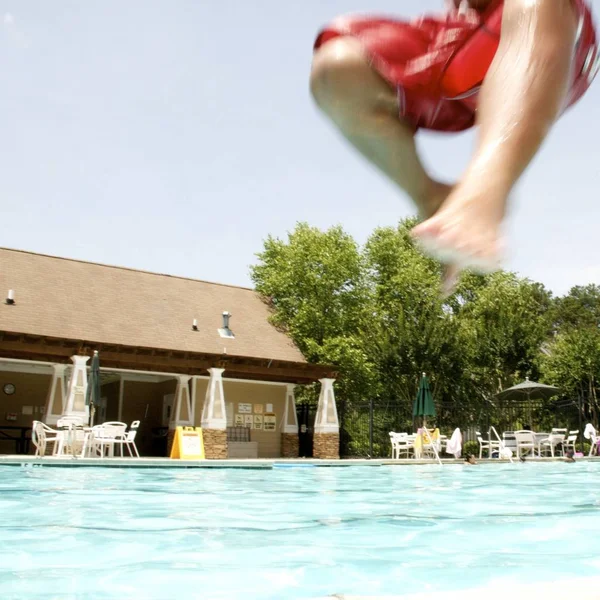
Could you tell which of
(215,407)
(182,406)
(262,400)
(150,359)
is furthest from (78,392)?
(262,400)

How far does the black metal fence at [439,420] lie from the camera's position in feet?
80.5

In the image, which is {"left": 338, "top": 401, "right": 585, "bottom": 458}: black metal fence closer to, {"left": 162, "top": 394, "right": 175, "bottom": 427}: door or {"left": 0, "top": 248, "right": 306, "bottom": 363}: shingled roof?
{"left": 0, "top": 248, "right": 306, "bottom": 363}: shingled roof

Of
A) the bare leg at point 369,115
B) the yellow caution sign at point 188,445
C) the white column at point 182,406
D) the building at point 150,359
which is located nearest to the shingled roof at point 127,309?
the building at point 150,359

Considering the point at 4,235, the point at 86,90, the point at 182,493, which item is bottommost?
the point at 182,493

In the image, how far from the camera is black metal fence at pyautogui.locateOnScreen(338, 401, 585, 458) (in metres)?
24.5

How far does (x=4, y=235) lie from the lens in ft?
76.7

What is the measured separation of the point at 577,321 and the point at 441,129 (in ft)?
187

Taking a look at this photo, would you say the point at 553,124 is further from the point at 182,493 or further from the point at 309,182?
the point at 182,493

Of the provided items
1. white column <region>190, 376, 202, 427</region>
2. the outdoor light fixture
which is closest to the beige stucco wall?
white column <region>190, 376, 202, 427</region>

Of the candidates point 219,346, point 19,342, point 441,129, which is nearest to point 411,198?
point 441,129

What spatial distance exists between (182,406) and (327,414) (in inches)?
197

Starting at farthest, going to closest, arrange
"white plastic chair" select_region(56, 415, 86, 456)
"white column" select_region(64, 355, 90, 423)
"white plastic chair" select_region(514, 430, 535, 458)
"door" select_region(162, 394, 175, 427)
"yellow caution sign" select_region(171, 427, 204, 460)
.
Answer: "door" select_region(162, 394, 175, 427) < "white plastic chair" select_region(514, 430, 535, 458) < "white column" select_region(64, 355, 90, 423) < "yellow caution sign" select_region(171, 427, 204, 460) < "white plastic chair" select_region(56, 415, 86, 456)

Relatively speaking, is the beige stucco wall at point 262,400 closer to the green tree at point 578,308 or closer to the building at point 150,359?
the building at point 150,359

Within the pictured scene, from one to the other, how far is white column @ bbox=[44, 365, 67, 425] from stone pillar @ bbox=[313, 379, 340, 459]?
323 inches
